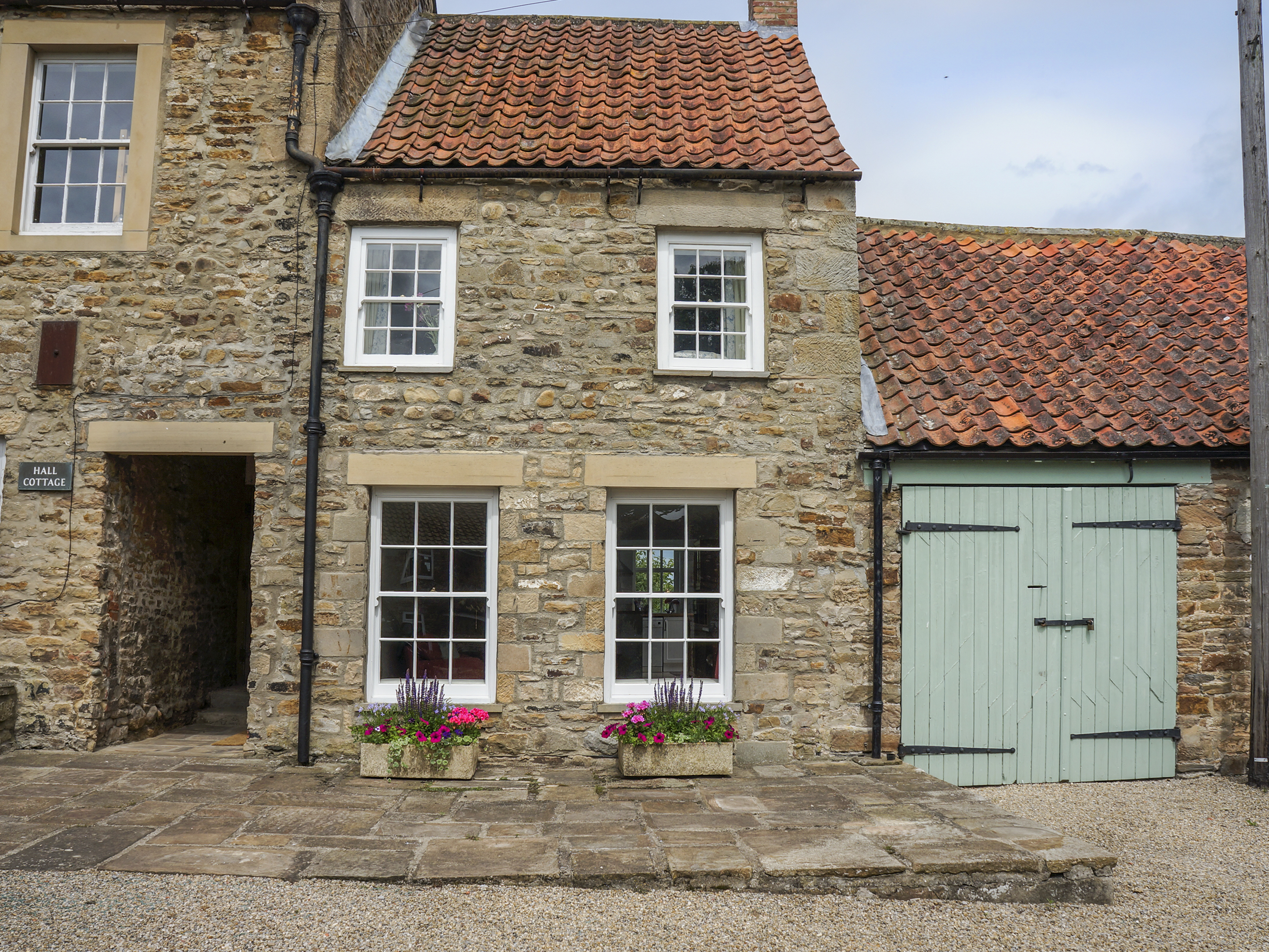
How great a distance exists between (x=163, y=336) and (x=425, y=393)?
2.33m

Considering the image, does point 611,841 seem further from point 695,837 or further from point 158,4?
point 158,4

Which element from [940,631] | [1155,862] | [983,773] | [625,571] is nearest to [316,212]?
[625,571]

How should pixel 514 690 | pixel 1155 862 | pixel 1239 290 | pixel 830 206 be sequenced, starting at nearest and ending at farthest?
pixel 1155 862 → pixel 514 690 → pixel 830 206 → pixel 1239 290

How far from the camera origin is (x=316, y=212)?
739 centimetres

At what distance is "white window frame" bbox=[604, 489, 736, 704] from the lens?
23.6 feet

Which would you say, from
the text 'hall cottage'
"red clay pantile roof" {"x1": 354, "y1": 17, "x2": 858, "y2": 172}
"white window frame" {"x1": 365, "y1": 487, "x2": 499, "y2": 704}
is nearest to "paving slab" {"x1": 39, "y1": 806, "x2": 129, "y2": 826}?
the text 'hall cottage'

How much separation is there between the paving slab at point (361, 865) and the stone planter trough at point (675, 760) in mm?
2099

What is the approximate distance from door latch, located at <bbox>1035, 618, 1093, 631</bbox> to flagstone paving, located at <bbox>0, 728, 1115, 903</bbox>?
1.75 m

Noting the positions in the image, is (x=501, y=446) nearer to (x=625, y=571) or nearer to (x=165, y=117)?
(x=625, y=571)

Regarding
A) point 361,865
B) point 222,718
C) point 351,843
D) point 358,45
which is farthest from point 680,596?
point 358,45

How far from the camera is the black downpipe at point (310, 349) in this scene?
7.00 meters

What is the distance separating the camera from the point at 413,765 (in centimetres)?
662

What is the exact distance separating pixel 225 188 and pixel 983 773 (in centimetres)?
823

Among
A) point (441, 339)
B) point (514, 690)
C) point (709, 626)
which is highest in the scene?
point (441, 339)
